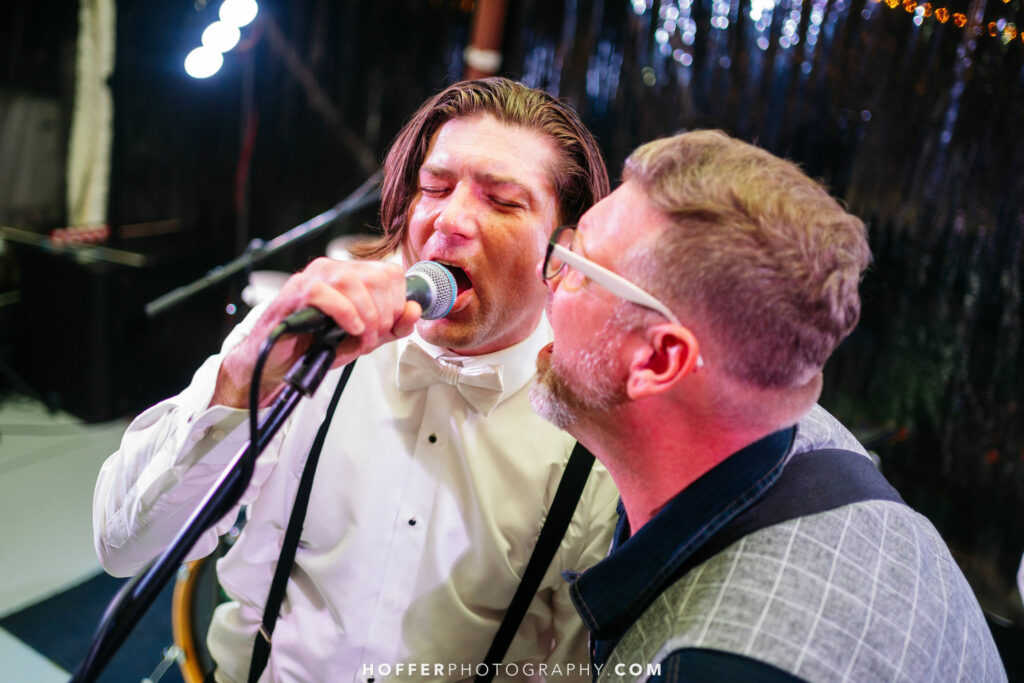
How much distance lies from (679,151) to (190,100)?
442cm

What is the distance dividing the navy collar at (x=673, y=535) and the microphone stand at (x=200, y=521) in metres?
0.60

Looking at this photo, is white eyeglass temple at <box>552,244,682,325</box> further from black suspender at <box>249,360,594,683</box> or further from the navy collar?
black suspender at <box>249,360,594,683</box>

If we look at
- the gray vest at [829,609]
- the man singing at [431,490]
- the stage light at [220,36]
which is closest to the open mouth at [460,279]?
the man singing at [431,490]

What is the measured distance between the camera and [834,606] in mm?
919

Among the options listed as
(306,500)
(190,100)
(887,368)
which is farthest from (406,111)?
(306,500)

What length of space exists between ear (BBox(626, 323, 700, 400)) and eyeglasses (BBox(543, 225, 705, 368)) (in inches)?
1.0

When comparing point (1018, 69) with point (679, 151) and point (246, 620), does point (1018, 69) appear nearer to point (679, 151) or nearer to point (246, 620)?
point (679, 151)

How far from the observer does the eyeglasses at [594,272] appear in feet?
3.62

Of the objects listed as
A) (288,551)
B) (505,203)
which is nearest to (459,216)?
(505,203)

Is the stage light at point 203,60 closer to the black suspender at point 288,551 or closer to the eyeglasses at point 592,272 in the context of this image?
the black suspender at point 288,551

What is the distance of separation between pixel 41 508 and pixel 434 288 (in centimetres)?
295

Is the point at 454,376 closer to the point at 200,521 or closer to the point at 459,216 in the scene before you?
the point at 459,216

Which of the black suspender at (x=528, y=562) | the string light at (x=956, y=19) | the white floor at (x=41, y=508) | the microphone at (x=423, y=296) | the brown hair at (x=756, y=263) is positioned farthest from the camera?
the string light at (x=956, y=19)

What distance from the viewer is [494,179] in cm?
147
